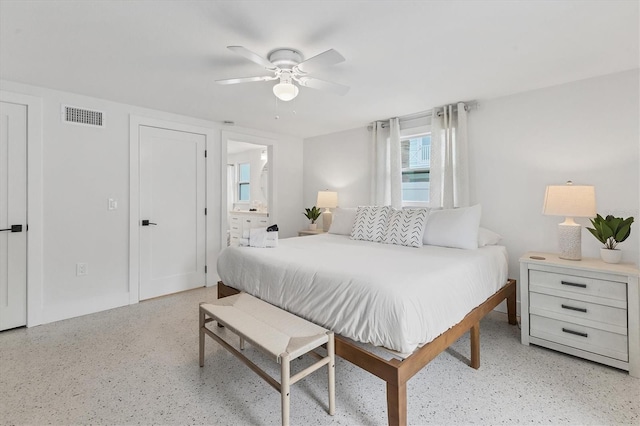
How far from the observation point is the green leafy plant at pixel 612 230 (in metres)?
2.19

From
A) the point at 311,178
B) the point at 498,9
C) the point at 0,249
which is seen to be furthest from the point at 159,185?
the point at 498,9

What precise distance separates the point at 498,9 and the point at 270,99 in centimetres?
213

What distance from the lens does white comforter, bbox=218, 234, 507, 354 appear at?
1.52 meters

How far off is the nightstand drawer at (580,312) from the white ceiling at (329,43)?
5.96 feet

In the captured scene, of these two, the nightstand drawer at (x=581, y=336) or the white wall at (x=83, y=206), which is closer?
the nightstand drawer at (x=581, y=336)

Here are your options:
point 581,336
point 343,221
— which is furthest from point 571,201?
point 343,221

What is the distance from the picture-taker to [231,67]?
2377mm

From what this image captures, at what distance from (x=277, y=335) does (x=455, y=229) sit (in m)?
1.90

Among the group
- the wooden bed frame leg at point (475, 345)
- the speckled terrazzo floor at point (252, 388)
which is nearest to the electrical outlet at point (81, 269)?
the speckled terrazzo floor at point (252, 388)

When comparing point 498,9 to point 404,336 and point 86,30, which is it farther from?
point 86,30

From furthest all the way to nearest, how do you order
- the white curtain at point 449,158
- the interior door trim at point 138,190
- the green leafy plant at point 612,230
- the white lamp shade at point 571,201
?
1. the interior door trim at point 138,190
2. the white curtain at point 449,158
3. the white lamp shade at point 571,201
4. the green leafy plant at point 612,230

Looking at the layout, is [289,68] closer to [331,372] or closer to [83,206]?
[331,372]

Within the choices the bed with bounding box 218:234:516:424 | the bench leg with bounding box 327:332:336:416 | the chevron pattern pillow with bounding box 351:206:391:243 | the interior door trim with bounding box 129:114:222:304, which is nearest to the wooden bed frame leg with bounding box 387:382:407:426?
the bed with bounding box 218:234:516:424

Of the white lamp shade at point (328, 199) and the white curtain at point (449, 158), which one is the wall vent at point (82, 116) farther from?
the white curtain at point (449, 158)
